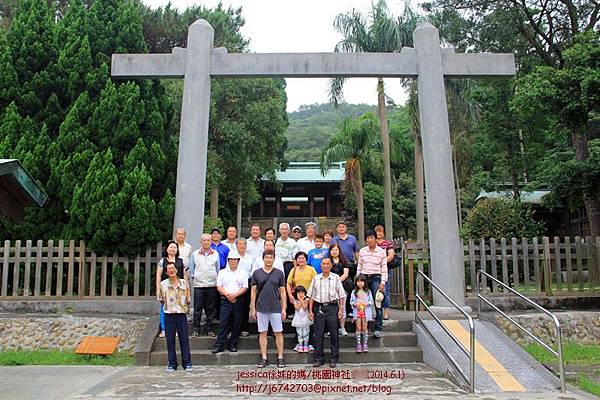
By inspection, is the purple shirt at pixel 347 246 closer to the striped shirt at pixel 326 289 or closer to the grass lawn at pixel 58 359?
the striped shirt at pixel 326 289

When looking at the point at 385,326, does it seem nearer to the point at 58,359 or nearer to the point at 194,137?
the point at 194,137

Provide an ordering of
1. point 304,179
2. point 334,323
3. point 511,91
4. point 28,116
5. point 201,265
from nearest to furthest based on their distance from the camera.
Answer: point 334,323 < point 201,265 < point 28,116 < point 511,91 < point 304,179

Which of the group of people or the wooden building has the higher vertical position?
the wooden building

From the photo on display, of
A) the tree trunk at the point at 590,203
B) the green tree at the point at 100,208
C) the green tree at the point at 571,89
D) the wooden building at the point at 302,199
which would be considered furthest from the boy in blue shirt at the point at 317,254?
the wooden building at the point at 302,199

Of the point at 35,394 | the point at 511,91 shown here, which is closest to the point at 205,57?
the point at 35,394

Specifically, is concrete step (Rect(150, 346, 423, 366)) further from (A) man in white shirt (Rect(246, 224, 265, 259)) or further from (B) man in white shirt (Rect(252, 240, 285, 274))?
(A) man in white shirt (Rect(246, 224, 265, 259))

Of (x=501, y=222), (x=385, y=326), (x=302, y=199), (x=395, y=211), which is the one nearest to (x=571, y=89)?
(x=501, y=222)

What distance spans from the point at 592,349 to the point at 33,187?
29.3 ft

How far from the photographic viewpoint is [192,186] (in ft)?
30.1

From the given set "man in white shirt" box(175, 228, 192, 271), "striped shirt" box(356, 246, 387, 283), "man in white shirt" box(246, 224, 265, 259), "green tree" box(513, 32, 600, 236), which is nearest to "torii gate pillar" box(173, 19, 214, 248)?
"man in white shirt" box(175, 228, 192, 271)

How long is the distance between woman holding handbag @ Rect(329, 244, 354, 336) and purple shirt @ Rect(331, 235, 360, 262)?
92mm

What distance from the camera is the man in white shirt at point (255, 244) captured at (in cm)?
774

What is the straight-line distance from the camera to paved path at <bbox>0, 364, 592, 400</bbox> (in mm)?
5598

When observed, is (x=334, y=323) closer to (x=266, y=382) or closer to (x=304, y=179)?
(x=266, y=382)
